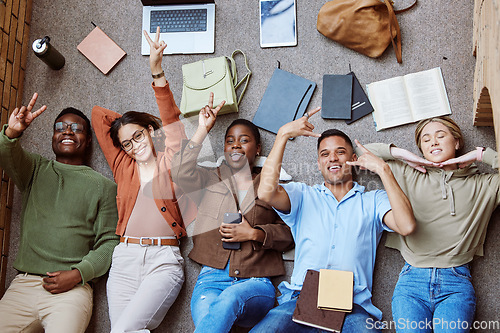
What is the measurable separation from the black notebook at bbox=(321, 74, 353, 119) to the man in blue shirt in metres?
0.23

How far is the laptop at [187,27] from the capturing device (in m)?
2.48

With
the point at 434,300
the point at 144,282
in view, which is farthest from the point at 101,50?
the point at 434,300

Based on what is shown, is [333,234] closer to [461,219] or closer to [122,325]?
[461,219]

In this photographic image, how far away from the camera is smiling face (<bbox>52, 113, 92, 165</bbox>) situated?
7.47 ft

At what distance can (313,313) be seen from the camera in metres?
1.83

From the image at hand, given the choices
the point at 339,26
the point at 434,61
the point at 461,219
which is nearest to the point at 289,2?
the point at 339,26

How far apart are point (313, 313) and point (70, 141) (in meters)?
1.44

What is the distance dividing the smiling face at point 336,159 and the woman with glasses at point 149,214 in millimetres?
690

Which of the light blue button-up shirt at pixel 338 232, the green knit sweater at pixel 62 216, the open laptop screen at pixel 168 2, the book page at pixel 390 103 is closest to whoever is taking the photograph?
the light blue button-up shirt at pixel 338 232

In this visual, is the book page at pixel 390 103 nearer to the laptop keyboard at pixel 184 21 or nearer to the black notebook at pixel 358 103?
the black notebook at pixel 358 103

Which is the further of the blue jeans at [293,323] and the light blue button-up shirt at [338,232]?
the light blue button-up shirt at [338,232]

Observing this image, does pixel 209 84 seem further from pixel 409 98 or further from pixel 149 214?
pixel 409 98

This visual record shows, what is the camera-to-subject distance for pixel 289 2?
246 cm

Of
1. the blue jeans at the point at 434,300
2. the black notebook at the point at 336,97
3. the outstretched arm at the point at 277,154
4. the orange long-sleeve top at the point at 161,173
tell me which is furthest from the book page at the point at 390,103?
the orange long-sleeve top at the point at 161,173
